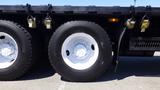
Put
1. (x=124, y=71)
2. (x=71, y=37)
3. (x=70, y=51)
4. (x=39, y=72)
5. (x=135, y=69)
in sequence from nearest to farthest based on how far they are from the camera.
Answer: (x=71, y=37), (x=70, y=51), (x=39, y=72), (x=124, y=71), (x=135, y=69)

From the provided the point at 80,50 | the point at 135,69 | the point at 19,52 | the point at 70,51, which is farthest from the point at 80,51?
the point at 135,69

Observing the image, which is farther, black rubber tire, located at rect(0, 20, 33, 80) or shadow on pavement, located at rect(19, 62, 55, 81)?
shadow on pavement, located at rect(19, 62, 55, 81)

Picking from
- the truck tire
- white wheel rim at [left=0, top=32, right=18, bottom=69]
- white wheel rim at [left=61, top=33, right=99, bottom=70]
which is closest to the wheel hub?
white wheel rim at [left=61, top=33, right=99, bottom=70]

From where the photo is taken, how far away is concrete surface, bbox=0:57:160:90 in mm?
6322

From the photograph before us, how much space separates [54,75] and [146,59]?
129 inches

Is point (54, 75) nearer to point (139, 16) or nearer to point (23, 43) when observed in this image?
point (23, 43)

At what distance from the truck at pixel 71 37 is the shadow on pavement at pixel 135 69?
0.49 metres

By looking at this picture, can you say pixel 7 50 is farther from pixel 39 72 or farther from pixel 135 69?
pixel 135 69

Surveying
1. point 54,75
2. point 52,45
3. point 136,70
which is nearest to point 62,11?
point 52,45

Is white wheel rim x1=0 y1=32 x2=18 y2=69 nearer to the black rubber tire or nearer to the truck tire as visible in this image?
the black rubber tire

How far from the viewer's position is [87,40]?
6836 mm

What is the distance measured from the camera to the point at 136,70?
25.7 ft

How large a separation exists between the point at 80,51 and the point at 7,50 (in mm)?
1368

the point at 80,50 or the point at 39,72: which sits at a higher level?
the point at 80,50
